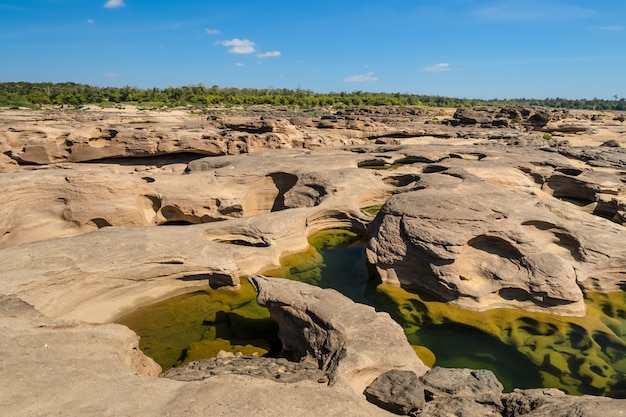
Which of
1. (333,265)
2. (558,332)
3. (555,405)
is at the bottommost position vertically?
(558,332)

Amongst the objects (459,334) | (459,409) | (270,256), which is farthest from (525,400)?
(270,256)

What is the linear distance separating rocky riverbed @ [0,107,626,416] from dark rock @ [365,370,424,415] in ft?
0.14

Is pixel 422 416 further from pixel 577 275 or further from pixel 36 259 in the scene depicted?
pixel 36 259

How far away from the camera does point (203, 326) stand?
8914 millimetres

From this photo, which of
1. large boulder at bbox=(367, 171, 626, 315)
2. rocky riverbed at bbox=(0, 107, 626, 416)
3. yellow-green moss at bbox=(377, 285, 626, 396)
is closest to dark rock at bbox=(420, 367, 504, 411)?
rocky riverbed at bbox=(0, 107, 626, 416)

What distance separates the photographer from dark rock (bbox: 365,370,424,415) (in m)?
5.12

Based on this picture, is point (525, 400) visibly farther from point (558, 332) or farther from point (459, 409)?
point (558, 332)

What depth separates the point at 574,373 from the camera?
7.53 meters

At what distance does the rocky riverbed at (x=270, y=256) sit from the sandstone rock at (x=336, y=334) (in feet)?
0.12

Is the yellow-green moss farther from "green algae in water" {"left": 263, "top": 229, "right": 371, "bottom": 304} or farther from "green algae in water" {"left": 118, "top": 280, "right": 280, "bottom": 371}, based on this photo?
"green algae in water" {"left": 118, "top": 280, "right": 280, "bottom": 371}

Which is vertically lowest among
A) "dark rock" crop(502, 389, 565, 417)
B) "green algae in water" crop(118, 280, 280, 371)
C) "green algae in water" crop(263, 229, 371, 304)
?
"green algae in water" crop(118, 280, 280, 371)

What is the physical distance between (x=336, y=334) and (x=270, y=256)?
495cm

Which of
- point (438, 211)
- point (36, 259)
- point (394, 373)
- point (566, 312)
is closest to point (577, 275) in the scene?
point (566, 312)

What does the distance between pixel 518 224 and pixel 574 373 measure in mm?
3709
